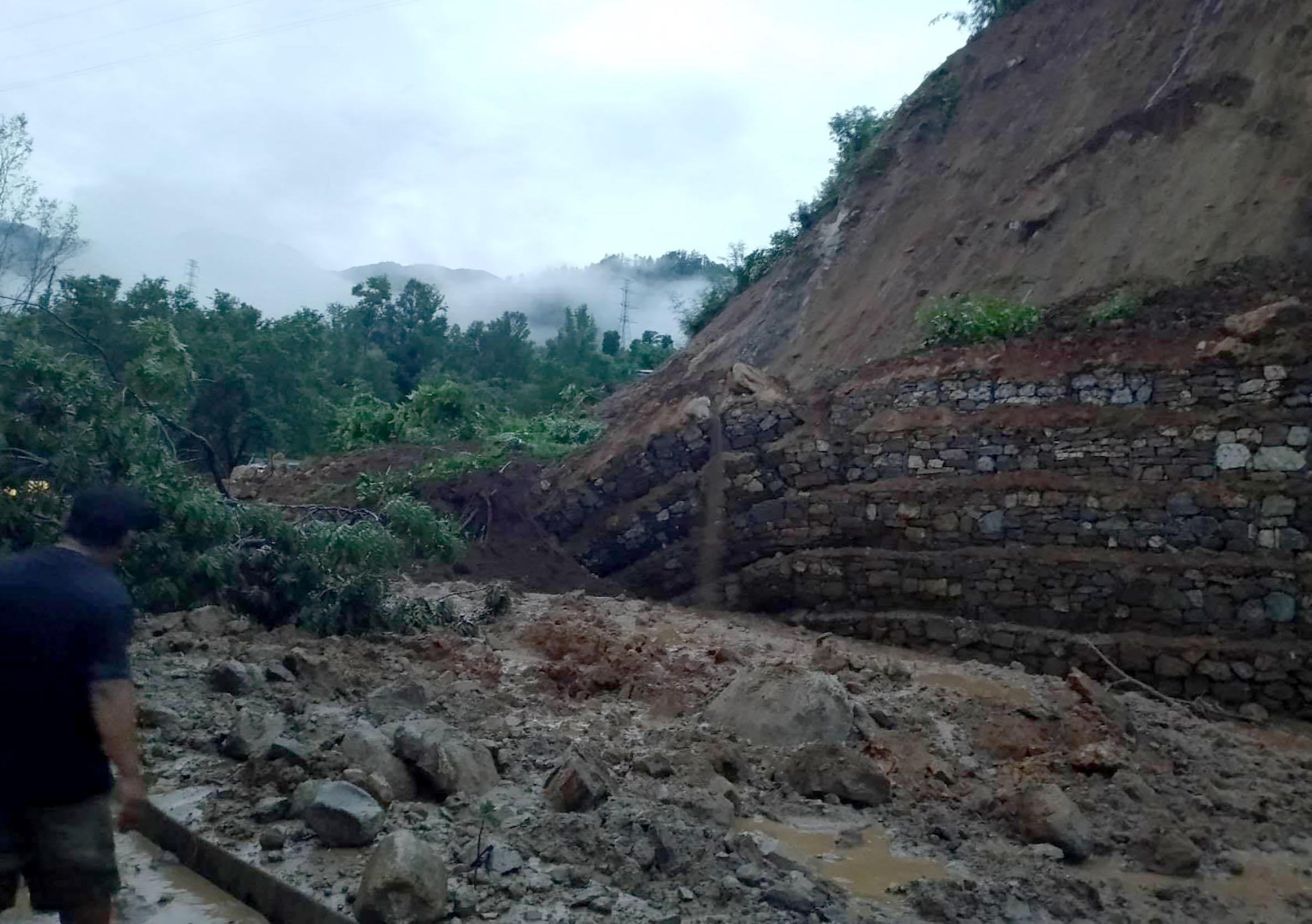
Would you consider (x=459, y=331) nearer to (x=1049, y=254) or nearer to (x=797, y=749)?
(x=1049, y=254)

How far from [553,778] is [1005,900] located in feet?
7.26

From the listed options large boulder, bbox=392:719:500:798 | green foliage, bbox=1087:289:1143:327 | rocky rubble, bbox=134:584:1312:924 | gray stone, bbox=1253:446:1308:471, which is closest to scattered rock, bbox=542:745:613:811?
rocky rubble, bbox=134:584:1312:924

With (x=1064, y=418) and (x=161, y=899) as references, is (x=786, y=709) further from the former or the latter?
(x=1064, y=418)

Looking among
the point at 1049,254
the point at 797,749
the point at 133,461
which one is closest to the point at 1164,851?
the point at 797,749

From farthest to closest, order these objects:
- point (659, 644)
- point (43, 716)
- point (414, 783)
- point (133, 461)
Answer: point (659, 644) → point (133, 461) → point (414, 783) → point (43, 716)

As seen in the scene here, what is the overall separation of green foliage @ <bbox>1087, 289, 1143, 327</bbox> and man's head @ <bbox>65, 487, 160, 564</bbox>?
34.0 feet

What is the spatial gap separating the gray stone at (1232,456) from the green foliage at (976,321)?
2747 millimetres

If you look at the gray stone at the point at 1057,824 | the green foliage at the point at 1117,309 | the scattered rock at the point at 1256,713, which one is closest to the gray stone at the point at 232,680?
the gray stone at the point at 1057,824

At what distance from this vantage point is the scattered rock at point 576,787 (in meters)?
4.97

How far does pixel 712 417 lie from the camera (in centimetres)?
1249

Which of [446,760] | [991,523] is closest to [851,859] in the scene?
[446,760]

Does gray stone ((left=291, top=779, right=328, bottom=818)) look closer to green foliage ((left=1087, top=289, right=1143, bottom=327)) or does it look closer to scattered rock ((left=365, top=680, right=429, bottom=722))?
scattered rock ((left=365, top=680, right=429, bottom=722))

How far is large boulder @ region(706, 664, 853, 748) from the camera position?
22.0 ft

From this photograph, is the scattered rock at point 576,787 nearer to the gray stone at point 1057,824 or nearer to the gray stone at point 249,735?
the gray stone at point 249,735
